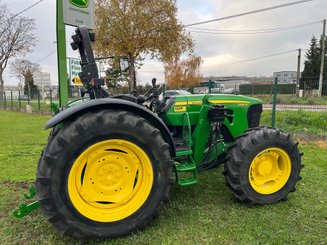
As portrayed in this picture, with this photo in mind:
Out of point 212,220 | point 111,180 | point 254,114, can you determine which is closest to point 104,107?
point 111,180

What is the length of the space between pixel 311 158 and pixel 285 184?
2531 mm

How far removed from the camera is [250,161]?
318 cm

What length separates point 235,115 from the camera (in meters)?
3.71

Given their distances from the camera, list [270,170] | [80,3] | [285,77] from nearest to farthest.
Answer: [270,170]
[80,3]
[285,77]

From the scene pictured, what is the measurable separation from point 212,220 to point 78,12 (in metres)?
4.49

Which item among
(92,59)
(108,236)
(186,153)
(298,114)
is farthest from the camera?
(298,114)

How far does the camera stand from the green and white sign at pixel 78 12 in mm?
5195

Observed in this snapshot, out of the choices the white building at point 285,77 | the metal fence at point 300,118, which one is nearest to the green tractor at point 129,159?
the metal fence at point 300,118

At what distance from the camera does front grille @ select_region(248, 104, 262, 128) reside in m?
3.86

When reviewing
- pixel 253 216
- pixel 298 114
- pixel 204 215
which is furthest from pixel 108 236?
pixel 298 114

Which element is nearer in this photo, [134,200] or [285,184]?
[134,200]

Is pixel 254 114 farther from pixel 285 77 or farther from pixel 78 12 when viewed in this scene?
pixel 285 77

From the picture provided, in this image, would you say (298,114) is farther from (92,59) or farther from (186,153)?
(92,59)

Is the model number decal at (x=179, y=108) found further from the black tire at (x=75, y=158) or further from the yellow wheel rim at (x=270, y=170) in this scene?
the yellow wheel rim at (x=270, y=170)
